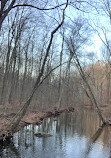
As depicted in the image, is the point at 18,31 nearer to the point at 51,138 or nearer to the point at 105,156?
the point at 51,138

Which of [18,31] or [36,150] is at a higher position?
[18,31]

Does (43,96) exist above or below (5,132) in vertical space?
above

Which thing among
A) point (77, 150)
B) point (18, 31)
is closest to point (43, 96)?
point (18, 31)

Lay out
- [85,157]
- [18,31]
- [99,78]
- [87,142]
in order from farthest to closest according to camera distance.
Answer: [99,78], [18,31], [87,142], [85,157]

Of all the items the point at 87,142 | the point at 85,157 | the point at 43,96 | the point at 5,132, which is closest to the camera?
the point at 85,157

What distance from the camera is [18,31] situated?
15867mm

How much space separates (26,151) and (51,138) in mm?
2608

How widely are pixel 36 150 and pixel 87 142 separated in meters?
3.27

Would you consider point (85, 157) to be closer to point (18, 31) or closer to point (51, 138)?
point (51, 138)

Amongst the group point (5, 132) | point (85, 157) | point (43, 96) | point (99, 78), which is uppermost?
point (99, 78)

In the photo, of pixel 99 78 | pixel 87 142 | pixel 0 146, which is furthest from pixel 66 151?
pixel 99 78

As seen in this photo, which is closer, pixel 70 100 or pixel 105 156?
pixel 105 156

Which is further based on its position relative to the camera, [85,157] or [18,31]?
[18,31]

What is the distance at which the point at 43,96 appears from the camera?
23.7 metres
